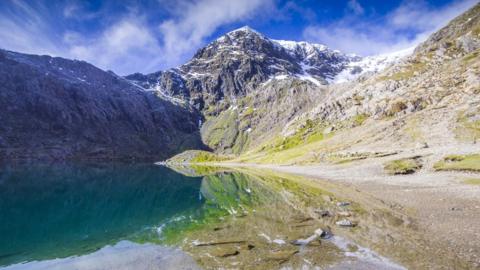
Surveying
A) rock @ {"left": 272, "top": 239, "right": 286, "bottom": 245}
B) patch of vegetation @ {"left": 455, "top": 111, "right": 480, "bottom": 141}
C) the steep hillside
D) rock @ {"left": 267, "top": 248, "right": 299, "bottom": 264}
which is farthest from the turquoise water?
patch of vegetation @ {"left": 455, "top": 111, "right": 480, "bottom": 141}

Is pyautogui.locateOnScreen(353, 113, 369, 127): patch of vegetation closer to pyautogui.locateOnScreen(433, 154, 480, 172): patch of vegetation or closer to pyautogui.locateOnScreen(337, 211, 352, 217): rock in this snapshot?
pyautogui.locateOnScreen(433, 154, 480, 172): patch of vegetation

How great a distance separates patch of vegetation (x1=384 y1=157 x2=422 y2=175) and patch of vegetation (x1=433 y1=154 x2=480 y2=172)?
16.5ft

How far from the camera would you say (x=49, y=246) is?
34.9 m

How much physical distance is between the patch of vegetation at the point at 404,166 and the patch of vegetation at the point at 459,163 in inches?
198

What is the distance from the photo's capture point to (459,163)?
200 feet

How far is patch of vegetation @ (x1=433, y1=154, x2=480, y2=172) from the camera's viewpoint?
57.0 metres

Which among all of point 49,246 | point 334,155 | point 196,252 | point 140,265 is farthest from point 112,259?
point 334,155

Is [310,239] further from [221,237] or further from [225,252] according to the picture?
[221,237]

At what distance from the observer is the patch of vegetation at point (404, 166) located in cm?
6988

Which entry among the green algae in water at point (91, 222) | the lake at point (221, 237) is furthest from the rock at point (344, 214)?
the green algae in water at point (91, 222)

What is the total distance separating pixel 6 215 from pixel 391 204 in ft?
214

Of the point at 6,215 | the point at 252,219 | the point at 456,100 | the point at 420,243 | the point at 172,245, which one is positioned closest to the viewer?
the point at 420,243

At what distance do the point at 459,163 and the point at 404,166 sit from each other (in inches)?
496

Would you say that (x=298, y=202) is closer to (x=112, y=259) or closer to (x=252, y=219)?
(x=252, y=219)
